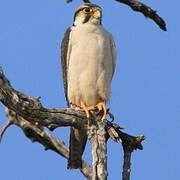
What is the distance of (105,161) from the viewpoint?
5.25 meters

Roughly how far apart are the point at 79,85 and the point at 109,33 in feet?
2.92

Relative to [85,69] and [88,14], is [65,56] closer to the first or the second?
[85,69]

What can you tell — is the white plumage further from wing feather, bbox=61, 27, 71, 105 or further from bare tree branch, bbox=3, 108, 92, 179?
bare tree branch, bbox=3, 108, 92, 179

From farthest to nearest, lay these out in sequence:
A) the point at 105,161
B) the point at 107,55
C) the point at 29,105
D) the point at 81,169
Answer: the point at 107,55
the point at 81,169
the point at 105,161
the point at 29,105

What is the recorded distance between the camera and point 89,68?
6.45 meters

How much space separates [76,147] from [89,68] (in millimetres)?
1026

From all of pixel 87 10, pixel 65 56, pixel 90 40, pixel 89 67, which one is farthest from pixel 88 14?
pixel 89 67

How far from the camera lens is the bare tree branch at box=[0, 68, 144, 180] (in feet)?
15.3

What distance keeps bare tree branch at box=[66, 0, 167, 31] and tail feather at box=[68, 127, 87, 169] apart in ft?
5.66

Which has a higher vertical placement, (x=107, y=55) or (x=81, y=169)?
(x=107, y=55)

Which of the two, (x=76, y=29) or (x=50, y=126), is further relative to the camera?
(x=76, y=29)

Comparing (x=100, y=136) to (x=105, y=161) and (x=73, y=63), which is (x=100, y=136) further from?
(x=73, y=63)

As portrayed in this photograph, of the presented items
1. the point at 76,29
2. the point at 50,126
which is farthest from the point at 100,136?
the point at 76,29

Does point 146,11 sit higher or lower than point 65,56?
lower
